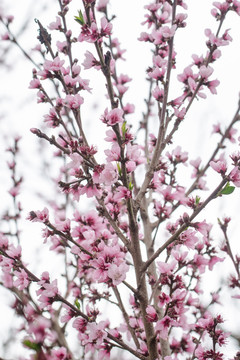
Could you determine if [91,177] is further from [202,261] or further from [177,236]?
[202,261]

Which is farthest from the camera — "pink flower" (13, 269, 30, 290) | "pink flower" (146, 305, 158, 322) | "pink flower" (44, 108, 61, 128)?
"pink flower" (44, 108, 61, 128)

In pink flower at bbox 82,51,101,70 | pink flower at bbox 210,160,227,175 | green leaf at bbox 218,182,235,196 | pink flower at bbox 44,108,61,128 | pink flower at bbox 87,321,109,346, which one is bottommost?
pink flower at bbox 87,321,109,346

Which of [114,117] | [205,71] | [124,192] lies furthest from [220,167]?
[205,71]

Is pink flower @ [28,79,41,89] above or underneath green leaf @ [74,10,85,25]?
underneath

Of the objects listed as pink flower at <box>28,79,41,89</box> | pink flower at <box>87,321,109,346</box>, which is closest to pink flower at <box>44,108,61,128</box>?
pink flower at <box>28,79,41,89</box>

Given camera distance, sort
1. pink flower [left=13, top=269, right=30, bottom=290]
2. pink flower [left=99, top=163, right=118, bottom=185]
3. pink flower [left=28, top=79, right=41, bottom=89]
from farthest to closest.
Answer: pink flower [left=28, top=79, right=41, bottom=89], pink flower [left=13, top=269, right=30, bottom=290], pink flower [left=99, top=163, right=118, bottom=185]

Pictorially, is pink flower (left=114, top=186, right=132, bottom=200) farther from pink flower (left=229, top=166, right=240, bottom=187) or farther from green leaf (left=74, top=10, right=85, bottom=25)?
green leaf (left=74, top=10, right=85, bottom=25)

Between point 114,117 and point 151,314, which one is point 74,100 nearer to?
point 114,117

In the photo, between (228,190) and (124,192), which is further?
(124,192)

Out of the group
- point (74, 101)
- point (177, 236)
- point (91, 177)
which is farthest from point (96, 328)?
point (74, 101)

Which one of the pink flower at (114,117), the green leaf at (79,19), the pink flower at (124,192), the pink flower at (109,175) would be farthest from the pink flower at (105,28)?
the pink flower at (124,192)

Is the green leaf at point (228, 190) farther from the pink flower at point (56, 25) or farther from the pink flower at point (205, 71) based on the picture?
the pink flower at point (56, 25)

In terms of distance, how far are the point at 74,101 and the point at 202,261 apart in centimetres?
185

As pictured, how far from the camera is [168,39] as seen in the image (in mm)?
2900
